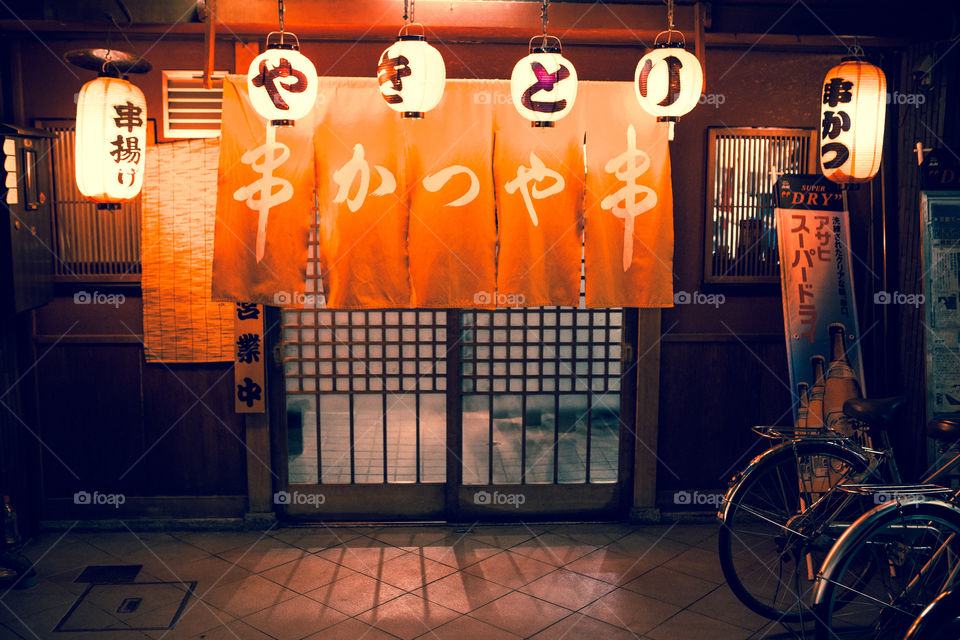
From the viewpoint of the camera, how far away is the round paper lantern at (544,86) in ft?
21.1

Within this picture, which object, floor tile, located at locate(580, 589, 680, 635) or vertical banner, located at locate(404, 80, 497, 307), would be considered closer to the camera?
floor tile, located at locate(580, 589, 680, 635)

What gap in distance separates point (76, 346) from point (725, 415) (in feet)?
25.2

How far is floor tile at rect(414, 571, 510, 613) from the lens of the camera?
6.89 meters

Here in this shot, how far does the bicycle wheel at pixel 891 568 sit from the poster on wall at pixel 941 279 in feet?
5.98

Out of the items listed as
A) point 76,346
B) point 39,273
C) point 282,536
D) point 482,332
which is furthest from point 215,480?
point 482,332

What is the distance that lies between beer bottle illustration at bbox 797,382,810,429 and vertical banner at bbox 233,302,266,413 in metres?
5.92

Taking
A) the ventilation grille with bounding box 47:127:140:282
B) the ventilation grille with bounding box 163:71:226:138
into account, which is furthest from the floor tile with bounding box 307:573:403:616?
the ventilation grille with bounding box 163:71:226:138

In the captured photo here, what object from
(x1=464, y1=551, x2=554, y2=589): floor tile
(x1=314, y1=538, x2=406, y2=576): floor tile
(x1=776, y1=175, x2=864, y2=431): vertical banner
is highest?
(x1=776, y1=175, x2=864, y2=431): vertical banner

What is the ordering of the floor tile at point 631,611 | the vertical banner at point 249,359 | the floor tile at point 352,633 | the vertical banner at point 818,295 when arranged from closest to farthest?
1. the floor tile at point 352,633
2. the floor tile at point 631,611
3. the vertical banner at point 818,295
4. the vertical banner at point 249,359

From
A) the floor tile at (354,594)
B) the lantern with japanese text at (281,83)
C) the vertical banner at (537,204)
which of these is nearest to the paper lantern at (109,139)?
the lantern with japanese text at (281,83)

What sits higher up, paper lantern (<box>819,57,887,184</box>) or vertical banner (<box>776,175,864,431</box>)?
paper lantern (<box>819,57,887,184</box>)

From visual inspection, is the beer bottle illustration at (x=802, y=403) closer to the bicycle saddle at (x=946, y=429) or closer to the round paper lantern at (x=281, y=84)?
the bicycle saddle at (x=946, y=429)

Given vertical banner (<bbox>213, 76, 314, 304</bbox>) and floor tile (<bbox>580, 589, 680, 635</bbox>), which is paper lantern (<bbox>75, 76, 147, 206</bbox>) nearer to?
vertical banner (<bbox>213, 76, 314, 304</bbox>)

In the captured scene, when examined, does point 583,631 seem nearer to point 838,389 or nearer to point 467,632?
point 467,632
